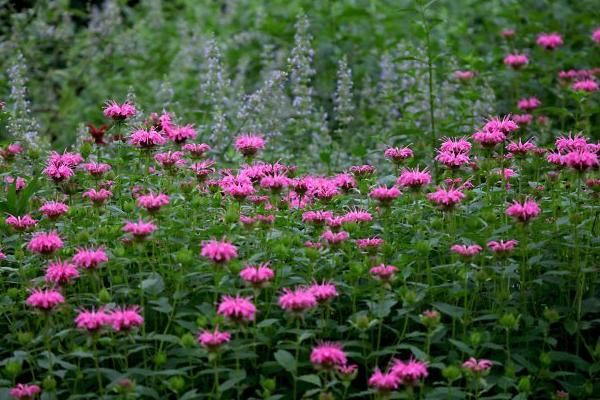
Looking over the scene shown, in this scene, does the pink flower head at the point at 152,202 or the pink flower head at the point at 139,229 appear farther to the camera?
the pink flower head at the point at 152,202

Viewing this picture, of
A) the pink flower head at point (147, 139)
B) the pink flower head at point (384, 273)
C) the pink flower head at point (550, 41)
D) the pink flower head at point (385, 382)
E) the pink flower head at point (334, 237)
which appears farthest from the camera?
the pink flower head at point (550, 41)

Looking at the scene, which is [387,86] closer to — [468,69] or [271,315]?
[468,69]

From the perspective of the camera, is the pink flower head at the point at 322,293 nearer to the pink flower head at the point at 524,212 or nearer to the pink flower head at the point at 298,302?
the pink flower head at the point at 298,302

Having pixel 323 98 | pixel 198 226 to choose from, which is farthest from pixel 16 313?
pixel 323 98

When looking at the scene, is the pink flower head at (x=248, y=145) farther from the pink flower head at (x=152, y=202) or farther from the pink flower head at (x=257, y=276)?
the pink flower head at (x=257, y=276)

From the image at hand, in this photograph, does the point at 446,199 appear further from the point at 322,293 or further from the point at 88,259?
the point at 88,259

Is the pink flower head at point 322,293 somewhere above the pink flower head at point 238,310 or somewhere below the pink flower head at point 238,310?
below

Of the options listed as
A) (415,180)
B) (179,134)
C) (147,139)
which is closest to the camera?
(415,180)

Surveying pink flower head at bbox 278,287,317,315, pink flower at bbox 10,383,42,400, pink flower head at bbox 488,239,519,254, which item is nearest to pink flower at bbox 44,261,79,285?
pink flower at bbox 10,383,42,400

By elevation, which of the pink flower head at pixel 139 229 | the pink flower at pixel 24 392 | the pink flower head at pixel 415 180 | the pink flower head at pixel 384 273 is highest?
the pink flower head at pixel 139 229

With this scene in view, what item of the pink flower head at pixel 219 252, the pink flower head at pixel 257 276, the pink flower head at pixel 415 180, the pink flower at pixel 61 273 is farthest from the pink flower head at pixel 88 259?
the pink flower head at pixel 415 180

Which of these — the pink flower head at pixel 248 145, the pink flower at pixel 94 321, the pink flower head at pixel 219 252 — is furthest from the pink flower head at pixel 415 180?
the pink flower at pixel 94 321

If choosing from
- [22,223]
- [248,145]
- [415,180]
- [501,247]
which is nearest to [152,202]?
[22,223]

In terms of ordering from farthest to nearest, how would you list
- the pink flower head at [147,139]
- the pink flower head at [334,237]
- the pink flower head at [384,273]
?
the pink flower head at [147,139] < the pink flower head at [334,237] < the pink flower head at [384,273]
